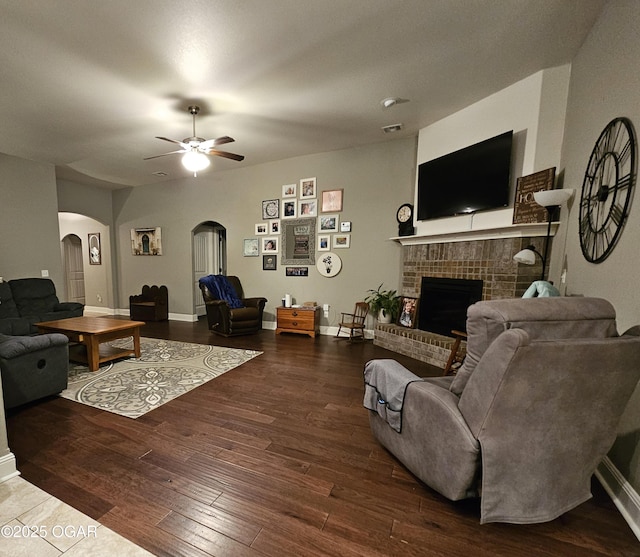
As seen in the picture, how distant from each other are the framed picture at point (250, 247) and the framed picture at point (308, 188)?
1267 mm

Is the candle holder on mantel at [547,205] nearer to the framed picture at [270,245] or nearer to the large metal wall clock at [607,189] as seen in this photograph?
the large metal wall clock at [607,189]

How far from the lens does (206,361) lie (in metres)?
3.35

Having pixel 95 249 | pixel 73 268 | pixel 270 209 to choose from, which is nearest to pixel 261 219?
pixel 270 209

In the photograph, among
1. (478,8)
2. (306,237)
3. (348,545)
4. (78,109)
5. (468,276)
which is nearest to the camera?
(348,545)

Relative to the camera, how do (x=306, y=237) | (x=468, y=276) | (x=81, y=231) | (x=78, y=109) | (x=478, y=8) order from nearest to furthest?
1. (x=478, y=8)
2. (x=78, y=109)
3. (x=468, y=276)
4. (x=306, y=237)
5. (x=81, y=231)

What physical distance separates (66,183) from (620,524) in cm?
840

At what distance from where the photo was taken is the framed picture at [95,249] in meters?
6.65

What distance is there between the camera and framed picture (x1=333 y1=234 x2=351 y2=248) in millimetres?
4508

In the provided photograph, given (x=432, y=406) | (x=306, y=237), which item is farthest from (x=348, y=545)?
(x=306, y=237)

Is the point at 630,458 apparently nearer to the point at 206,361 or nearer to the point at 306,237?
the point at 206,361

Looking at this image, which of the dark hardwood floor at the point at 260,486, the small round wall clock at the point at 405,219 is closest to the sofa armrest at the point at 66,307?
the dark hardwood floor at the point at 260,486

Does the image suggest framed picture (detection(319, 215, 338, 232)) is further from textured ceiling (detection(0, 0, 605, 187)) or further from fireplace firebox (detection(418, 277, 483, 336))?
fireplace firebox (detection(418, 277, 483, 336))

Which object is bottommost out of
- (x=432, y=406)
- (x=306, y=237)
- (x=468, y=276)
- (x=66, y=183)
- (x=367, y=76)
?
(x=432, y=406)

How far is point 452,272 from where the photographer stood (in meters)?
3.48
